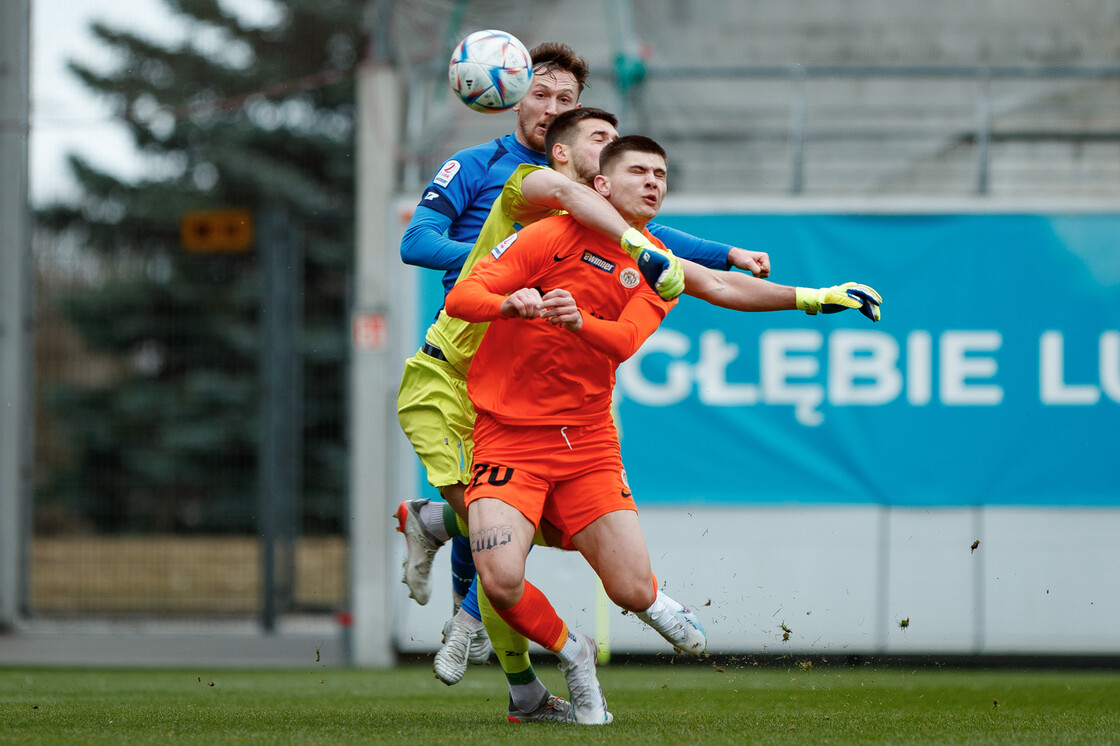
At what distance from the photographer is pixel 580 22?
35.5 ft

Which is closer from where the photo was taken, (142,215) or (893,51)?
(893,51)

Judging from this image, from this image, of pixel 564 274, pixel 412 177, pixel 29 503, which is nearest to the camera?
pixel 564 274

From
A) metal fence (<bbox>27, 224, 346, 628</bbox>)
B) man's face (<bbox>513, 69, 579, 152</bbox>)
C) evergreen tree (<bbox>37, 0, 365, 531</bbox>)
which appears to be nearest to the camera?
man's face (<bbox>513, 69, 579, 152</bbox>)

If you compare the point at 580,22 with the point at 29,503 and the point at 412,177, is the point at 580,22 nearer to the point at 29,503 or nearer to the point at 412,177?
the point at 412,177

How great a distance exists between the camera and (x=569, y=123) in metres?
4.91

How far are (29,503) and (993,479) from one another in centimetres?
719

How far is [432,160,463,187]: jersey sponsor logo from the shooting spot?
5.23m

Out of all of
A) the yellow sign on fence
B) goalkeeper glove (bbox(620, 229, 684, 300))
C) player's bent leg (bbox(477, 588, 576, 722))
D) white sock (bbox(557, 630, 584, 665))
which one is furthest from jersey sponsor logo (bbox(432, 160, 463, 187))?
the yellow sign on fence

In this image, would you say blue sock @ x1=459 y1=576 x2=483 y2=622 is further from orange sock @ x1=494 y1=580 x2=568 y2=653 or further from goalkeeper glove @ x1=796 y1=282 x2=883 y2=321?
goalkeeper glove @ x1=796 y1=282 x2=883 y2=321

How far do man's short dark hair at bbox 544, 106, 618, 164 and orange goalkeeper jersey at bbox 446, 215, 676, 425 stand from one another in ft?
1.17

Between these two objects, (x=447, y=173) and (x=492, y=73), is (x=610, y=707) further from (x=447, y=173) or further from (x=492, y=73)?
(x=492, y=73)

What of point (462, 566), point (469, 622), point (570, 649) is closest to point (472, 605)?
point (469, 622)

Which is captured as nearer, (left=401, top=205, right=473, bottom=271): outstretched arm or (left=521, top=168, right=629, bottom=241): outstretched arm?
(left=521, top=168, right=629, bottom=241): outstretched arm

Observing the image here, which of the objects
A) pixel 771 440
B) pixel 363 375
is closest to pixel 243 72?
pixel 363 375
